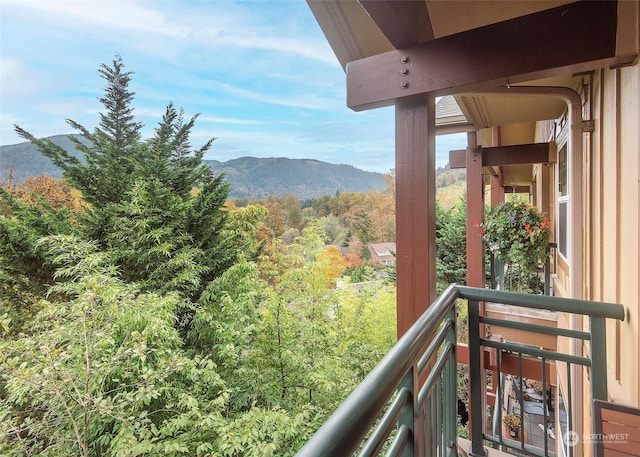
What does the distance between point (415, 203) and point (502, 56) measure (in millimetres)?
674

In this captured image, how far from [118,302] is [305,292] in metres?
3.07

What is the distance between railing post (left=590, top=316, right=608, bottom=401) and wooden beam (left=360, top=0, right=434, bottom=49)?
1.45m

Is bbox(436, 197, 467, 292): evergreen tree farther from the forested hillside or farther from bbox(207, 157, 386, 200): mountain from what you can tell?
bbox(207, 157, 386, 200): mountain

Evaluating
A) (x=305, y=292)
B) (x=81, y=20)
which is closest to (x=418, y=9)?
(x=305, y=292)

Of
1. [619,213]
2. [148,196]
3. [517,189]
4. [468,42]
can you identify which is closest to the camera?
[468,42]

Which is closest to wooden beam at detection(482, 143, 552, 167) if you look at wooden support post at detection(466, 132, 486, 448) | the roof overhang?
wooden support post at detection(466, 132, 486, 448)

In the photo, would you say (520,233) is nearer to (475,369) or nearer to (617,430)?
(475,369)

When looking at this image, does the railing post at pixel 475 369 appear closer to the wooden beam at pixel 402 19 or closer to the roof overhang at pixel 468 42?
the roof overhang at pixel 468 42

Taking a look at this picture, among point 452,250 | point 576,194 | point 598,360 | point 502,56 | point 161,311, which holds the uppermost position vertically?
point 502,56

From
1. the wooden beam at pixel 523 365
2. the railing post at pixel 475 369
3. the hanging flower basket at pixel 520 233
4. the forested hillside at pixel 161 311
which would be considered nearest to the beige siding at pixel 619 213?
the railing post at pixel 475 369

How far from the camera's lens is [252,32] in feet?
52.7

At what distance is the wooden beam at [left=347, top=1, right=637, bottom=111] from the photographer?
3.67ft

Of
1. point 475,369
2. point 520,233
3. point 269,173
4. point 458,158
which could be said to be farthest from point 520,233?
point 269,173

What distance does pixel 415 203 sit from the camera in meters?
1.46
